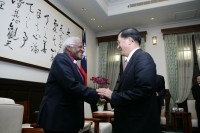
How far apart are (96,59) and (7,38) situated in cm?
404

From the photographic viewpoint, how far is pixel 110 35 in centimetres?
684

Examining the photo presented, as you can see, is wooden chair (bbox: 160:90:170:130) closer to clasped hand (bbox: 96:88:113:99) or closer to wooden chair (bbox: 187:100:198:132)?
wooden chair (bbox: 187:100:198:132)

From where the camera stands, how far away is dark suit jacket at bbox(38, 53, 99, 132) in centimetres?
144

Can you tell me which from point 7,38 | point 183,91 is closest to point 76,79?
point 7,38

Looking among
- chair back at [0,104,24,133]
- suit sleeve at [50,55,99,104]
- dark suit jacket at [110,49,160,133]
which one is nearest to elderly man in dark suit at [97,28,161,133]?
dark suit jacket at [110,49,160,133]

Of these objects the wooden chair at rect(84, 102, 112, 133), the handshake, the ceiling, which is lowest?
the wooden chair at rect(84, 102, 112, 133)

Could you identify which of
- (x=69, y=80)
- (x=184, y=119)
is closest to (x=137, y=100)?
(x=69, y=80)

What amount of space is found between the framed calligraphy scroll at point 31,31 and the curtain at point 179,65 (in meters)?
3.31

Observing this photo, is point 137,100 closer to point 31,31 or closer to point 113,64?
point 31,31

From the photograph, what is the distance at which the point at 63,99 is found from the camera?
148 centimetres

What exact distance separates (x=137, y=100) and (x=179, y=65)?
15.9 feet

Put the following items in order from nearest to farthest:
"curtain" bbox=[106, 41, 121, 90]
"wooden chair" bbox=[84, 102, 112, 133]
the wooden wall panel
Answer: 1. "wooden chair" bbox=[84, 102, 112, 133]
2. the wooden wall panel
3. "curtain" bbox=[106, 41, 121, 90]

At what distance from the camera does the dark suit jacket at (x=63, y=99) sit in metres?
1.44

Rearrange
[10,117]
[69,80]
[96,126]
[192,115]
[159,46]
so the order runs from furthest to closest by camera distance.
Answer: [159,46], [192,115], [96,126], [69,80], [10,117]
